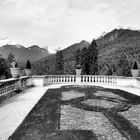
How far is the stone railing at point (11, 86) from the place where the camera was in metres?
8.33

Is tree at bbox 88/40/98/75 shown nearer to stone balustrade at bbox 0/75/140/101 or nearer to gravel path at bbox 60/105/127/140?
stone balustrade at bbox 0/75/140/101

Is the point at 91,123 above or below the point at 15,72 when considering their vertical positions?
below

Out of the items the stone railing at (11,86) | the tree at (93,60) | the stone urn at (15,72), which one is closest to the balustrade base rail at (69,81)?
the stone railing at (11,86)

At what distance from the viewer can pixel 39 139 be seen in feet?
11.9

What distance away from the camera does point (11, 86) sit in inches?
379

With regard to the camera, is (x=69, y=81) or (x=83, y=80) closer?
(x=83, y=80)

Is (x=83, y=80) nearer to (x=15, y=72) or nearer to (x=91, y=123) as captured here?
(x=15, y=72)

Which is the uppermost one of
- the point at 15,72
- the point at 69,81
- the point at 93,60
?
the point at 93,60

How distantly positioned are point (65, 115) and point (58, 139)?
194cm

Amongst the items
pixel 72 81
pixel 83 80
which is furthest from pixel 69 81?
pixel 83 80

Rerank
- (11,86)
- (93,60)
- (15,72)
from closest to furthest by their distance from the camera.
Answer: (11,86), (15,72), (93,60)

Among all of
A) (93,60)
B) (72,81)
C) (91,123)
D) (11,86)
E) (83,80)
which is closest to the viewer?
(91,123)

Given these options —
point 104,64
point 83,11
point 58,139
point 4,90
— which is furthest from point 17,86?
point 104,64

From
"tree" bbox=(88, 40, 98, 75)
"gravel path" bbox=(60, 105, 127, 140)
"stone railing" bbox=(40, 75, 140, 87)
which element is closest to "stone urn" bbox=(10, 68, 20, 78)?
"stone railing" bbox=(40, 75, 140, 87)
